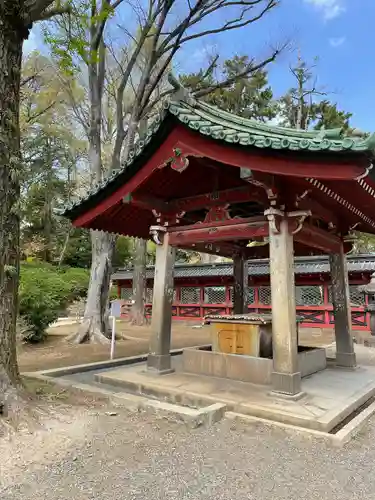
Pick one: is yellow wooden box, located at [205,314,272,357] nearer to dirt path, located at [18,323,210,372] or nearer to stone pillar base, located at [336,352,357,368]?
stone pillar base, located at [336,352,357,368]

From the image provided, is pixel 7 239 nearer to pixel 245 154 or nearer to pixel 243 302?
pixel 245 154

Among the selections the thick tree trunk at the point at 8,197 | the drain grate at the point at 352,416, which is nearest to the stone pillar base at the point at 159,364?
the thick tree trunk at the point at 8,197

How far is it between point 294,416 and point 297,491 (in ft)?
4.80

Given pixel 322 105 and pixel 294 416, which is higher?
pixel 322 105

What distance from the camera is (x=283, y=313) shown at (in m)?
5.40

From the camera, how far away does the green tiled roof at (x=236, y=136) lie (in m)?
4.25

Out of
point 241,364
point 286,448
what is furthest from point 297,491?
point 241,364


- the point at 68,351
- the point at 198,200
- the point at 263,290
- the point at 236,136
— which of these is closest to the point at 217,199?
the point at 198,200

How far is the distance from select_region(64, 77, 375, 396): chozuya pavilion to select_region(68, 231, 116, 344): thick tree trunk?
4609mm

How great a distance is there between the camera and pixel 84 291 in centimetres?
2659

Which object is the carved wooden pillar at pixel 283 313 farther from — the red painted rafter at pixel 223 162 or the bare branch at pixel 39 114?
the bare branch at pixel 39 114

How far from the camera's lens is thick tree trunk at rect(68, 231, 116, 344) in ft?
40.0

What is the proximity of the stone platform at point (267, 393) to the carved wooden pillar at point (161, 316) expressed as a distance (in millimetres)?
259

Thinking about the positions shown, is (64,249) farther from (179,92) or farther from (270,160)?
(270,160)
